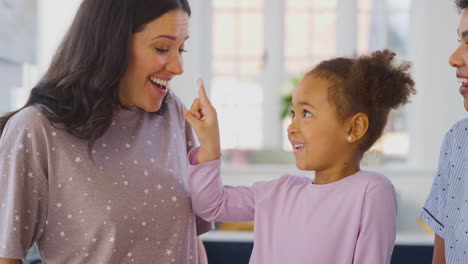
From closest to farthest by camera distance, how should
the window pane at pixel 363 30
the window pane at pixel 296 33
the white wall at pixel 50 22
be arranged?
the white wall at pixel 50 22 → the window pane at pixel 363 30 → the window pane at pixel 296 33

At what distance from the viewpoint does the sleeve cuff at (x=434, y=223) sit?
156cm

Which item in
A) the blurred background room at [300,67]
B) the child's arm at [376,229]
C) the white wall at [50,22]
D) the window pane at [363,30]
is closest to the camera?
the child's arm at [376,229]

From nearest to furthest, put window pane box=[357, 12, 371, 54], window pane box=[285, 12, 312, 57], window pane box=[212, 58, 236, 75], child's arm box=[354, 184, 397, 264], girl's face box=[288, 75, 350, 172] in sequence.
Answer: child's arm box=[354, 184, 397, 264], girl's face box=[288, 75, 350, 172], window pane box=[357, 12, 371, 54], window pane box=[285, 12, 312, 57], window pane box=[212, 58, 236, 75]

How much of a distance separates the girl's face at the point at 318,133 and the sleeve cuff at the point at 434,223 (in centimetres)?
26

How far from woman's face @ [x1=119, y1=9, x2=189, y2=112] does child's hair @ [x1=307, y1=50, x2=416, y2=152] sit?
0.34m

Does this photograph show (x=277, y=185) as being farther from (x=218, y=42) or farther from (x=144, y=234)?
(x=218, y=42)

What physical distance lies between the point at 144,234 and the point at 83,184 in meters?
0.18

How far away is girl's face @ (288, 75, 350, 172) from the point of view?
155 centimetres

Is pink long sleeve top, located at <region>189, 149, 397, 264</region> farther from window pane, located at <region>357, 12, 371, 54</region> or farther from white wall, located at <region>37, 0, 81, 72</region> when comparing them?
window pane, located at <region>357, 12, 371, 54</region>

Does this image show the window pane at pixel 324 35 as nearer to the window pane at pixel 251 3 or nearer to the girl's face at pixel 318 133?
the window pane at pixel 251 3

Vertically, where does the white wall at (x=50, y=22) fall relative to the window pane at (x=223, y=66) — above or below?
above

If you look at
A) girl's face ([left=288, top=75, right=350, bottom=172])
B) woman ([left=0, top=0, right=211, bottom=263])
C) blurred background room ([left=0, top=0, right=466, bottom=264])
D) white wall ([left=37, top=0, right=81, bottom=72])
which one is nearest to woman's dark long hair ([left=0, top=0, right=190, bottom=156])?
woman ([left=0, top=0, right=211, bottom=263])

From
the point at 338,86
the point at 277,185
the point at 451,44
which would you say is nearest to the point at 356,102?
the point at 338,86

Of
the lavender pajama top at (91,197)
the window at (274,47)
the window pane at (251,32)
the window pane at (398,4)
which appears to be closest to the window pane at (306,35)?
the window at (274,47)
